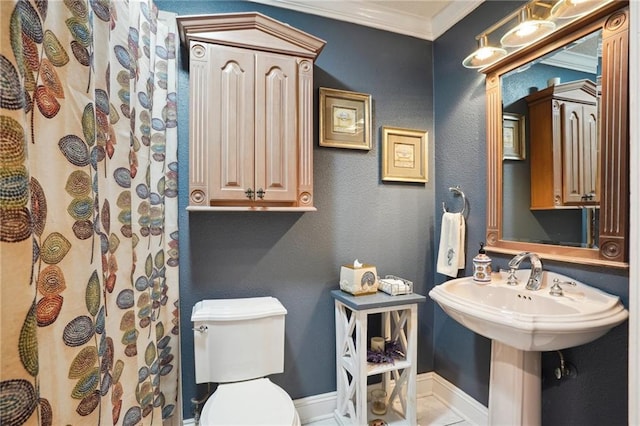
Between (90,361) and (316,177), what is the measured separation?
56.6 inches

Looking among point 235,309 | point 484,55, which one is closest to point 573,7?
point 484,55

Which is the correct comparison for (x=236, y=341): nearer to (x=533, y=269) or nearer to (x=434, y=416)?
(x=434, y=416)

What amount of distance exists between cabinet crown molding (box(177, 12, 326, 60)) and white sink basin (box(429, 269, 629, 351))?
1.44 metres

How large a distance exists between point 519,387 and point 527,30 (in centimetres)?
158

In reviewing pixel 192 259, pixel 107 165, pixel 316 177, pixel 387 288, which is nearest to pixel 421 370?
pixel 387 288

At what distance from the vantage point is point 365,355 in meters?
1.58

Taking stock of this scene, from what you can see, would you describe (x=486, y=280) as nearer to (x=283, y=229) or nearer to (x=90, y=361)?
(x=283, y=229)

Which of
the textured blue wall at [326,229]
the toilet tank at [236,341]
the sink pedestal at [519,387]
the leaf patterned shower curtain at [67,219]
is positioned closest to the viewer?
the leaf patterned shower curtain at [67,219]

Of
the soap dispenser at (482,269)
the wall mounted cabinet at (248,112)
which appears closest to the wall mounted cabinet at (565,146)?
the soap dispenser at (482,269)

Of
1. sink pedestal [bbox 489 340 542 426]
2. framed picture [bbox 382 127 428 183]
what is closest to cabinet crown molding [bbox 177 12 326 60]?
framed picture [bbox 382 127 428 183]

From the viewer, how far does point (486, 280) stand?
1.52 m

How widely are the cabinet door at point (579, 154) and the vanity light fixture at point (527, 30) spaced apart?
34 cm

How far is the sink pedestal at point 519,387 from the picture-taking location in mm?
1236

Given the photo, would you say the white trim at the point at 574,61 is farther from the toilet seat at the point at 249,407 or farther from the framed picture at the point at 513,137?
the toilet seat at the point at 249,407
